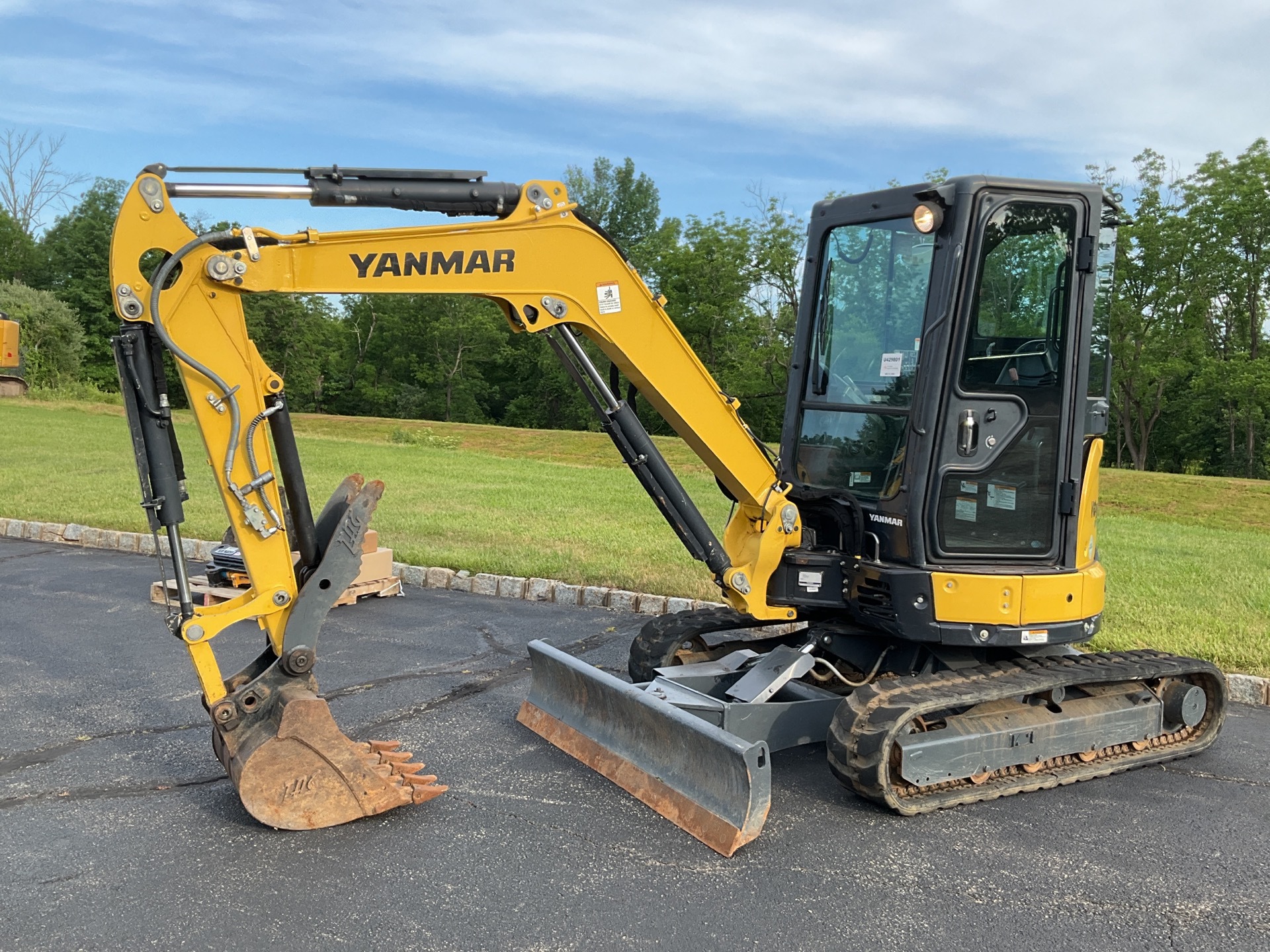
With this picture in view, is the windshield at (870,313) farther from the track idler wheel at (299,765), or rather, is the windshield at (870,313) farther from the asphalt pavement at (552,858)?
the track idler wheel at (299,765)

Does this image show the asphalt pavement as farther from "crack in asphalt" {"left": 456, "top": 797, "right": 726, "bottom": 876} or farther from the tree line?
the tree line

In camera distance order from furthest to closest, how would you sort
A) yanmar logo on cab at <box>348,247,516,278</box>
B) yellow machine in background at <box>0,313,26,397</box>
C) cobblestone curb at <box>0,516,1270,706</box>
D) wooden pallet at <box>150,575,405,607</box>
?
wooden pallet at <box>150,575,405,607</box> < cobblestone curb at <box>0,516,1270,706</box> < yellow machine in background at <box>0,313,26,397</box> < yanmar logo on cab at <box>348,247,516,278</box>

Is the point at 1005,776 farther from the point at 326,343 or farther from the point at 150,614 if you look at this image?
the point at 326,343

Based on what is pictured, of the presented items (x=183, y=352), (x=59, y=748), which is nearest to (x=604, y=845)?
(x=183, y=352)

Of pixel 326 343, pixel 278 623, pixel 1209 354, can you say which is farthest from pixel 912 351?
pixel 326 343

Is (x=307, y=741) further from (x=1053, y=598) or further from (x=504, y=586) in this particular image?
(x=504, y=586)

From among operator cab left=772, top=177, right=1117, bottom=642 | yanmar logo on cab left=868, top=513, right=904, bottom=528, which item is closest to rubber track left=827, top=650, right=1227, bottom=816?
operator cab left=772, top=177, right=1117, bottom=642

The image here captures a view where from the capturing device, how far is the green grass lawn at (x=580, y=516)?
30.7 ft

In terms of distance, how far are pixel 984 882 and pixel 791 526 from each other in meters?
2.08

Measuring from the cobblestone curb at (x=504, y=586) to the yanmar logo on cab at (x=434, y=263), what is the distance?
368 centimetres

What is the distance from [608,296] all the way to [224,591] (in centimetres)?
488

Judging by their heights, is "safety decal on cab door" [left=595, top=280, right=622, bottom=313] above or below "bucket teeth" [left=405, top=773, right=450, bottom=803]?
above

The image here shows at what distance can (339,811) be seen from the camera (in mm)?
4805

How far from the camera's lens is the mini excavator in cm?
473
